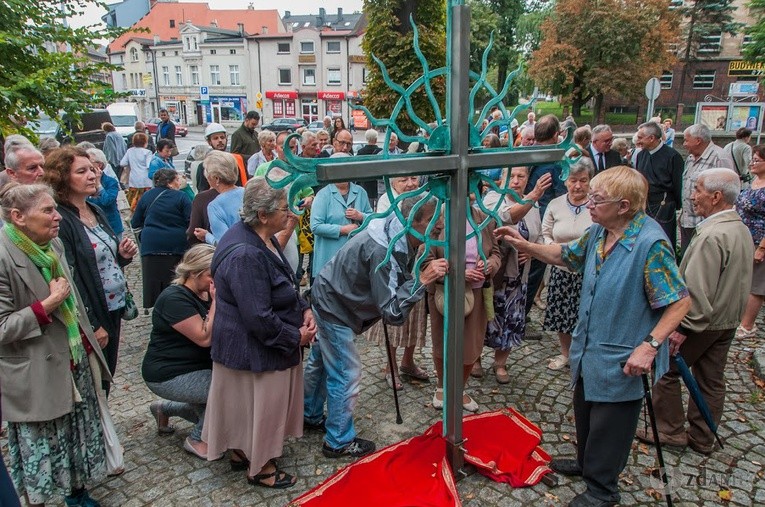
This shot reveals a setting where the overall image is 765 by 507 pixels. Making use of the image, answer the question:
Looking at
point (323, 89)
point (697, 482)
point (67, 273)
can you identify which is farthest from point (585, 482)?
point (323, 89)

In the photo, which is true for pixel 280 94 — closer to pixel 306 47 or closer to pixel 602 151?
pixel 306 47

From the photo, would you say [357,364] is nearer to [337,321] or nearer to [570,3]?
[337,321]

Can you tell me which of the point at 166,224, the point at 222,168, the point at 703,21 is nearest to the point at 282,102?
the point at 703,21

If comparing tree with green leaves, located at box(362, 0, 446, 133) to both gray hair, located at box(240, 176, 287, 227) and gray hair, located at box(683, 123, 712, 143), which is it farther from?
gray hair, located at box(240, 176, 287, 227)

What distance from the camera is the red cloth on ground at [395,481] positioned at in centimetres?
299

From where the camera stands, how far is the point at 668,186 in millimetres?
6445

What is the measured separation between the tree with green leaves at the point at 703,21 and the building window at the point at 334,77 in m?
28.2

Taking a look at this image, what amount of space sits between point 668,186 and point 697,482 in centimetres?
417

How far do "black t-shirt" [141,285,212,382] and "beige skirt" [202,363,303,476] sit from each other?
305 millimetres

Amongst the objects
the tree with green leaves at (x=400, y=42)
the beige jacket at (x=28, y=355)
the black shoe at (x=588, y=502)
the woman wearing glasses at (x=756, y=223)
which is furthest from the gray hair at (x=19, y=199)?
the tree with green leaves at (x=400, y=42)

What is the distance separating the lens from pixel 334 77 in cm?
4981

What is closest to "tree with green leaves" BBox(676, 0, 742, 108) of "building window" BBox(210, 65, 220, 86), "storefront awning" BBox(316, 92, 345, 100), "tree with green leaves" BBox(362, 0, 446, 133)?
"storefront awning" BBox(316, 92, 345, 100)

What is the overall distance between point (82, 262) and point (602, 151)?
5.87 metres

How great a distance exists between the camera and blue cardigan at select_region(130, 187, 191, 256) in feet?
17.7
